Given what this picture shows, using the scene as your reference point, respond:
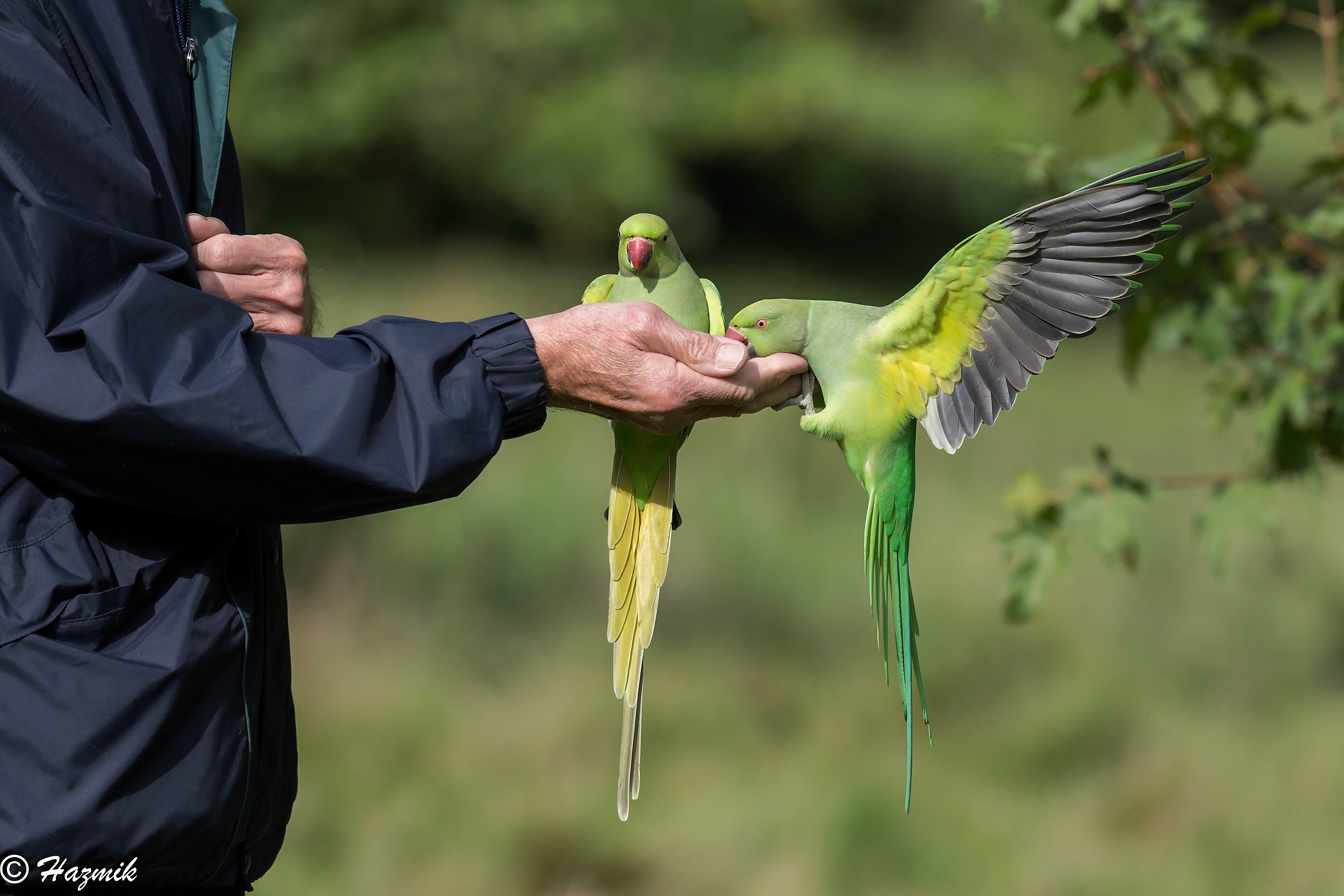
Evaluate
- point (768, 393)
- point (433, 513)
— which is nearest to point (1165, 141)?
point (768, 393)

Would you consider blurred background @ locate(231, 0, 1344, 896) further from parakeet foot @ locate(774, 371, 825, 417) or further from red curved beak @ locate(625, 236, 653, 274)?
red curved beak @ locate(625, 236, 653, 274)

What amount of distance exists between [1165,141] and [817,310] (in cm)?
139

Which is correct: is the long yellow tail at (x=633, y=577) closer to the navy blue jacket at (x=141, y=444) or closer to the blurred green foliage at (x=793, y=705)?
the navy blue jacket at (x=141, y=444)

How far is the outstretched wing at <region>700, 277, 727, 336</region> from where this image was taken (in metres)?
2.35

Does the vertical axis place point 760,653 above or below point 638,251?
below

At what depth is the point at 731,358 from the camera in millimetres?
2002

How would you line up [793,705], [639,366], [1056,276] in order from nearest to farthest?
1. [639,366]
2. [1056,276]
3. [793,705]

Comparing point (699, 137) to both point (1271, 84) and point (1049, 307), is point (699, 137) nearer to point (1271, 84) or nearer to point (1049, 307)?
point (1271, 84)

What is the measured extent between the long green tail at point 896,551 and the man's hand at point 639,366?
0.35m

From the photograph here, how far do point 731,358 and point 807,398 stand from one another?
417 mm

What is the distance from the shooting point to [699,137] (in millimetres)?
11891

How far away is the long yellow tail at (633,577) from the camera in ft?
7.50

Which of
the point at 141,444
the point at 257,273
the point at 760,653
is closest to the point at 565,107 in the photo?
the point at 760,653

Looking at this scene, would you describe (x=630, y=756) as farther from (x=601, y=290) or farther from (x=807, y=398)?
(x=601, y=290)
